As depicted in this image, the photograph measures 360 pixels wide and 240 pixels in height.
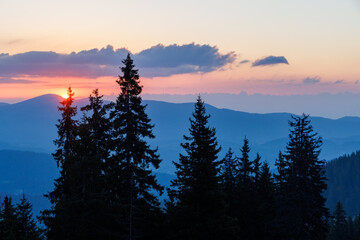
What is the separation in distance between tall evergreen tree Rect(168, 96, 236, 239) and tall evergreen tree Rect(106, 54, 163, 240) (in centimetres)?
206

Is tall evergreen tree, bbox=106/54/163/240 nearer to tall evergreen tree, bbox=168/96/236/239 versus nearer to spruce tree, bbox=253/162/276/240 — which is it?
tall evergreen tree, bbox=168/96/236/239

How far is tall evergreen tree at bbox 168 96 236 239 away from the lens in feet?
87.6

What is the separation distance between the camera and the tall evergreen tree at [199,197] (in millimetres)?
26703

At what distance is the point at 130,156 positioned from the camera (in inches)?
1079

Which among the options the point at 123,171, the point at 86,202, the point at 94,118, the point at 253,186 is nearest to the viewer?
the point at 86,202

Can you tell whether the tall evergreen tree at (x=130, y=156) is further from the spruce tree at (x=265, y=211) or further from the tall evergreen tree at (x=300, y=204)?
the spruce tree at (x=265, y=211)

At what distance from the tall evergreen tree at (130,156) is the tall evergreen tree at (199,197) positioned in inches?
81.0

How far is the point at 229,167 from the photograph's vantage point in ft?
148

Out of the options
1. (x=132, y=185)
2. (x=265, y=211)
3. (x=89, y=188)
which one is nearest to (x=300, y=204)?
(x=265, y=211)

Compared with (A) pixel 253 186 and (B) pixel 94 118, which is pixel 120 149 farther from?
(A) pixel 253 186

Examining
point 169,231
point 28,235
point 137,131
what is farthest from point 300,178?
point 28,235

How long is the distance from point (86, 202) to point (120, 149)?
439cm

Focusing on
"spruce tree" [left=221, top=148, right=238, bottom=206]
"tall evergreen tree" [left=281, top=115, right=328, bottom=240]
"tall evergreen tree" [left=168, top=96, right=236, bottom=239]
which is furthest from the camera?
"spruce tree" [left=221, top=148, right=238, bottom=206]

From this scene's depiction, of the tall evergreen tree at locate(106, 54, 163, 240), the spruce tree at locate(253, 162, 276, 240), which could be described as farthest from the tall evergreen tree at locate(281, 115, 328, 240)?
the tall evergreen tree at locate(106, 54, 163, 240)
